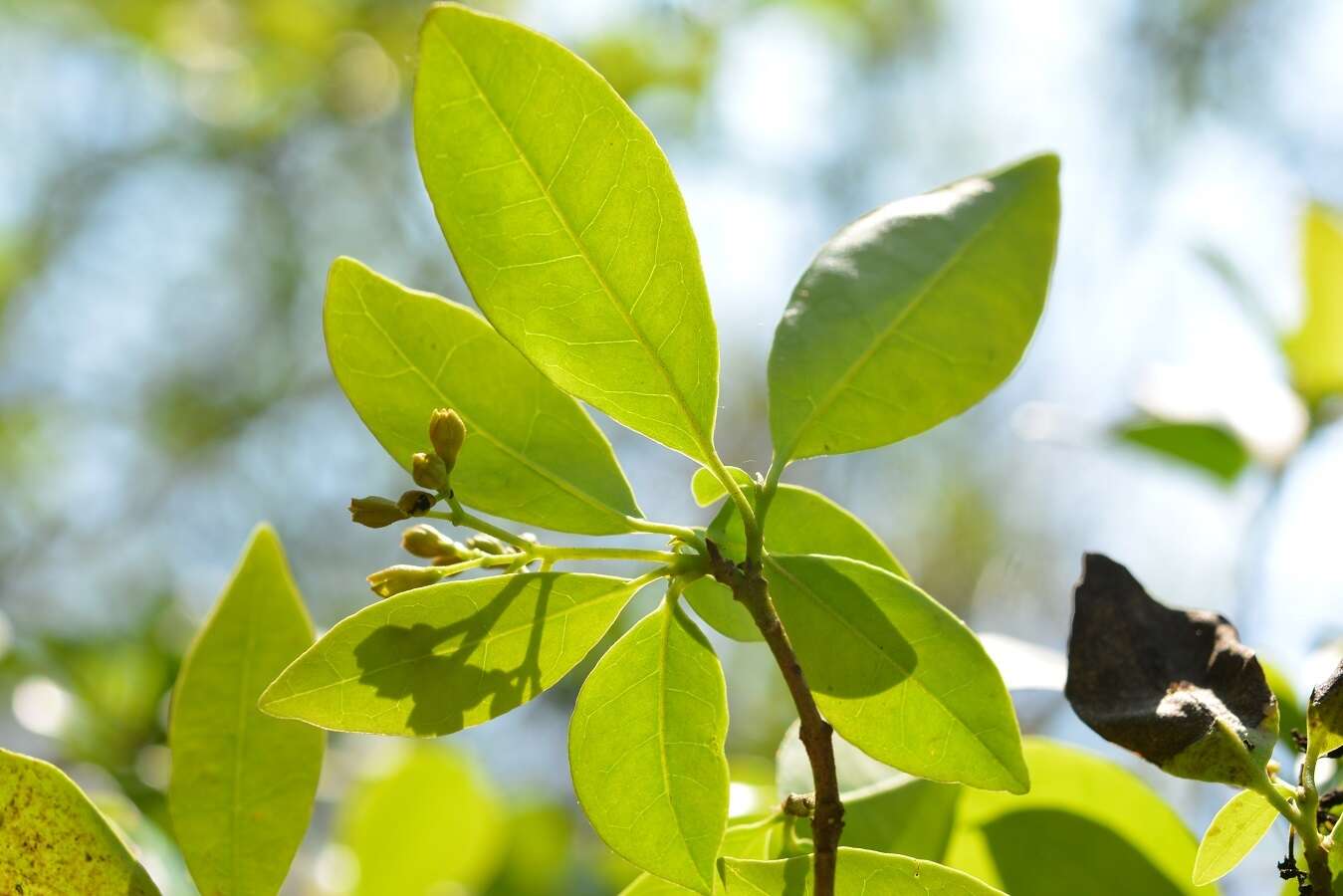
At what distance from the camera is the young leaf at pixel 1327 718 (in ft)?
1.95

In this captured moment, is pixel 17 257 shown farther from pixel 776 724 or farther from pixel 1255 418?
pixel 1255 418

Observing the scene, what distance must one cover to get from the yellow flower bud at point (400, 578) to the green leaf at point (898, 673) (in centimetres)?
17

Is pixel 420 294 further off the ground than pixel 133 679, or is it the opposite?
pixel 420 294

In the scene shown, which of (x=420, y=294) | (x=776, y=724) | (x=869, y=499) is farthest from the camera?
(x=869, y=499)

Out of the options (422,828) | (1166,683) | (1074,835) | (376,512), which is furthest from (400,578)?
(422,828)

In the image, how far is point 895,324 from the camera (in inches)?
22.1

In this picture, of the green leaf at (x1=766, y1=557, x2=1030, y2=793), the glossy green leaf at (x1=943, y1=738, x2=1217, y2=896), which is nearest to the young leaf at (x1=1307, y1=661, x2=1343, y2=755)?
the green leaf at (x1=766, y1=557, x2=1030, y2=793)

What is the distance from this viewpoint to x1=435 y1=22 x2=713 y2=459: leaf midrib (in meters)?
0.53

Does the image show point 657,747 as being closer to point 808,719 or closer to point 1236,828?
point 808,719

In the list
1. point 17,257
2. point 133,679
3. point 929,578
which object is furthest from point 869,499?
point 17,257

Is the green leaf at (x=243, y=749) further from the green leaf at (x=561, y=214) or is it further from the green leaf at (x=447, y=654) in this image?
the green leaf at (x=561, y=214)

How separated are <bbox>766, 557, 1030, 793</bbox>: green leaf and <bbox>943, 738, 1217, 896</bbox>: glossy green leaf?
29 cm

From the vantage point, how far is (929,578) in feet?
12.8

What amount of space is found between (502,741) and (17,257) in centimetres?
335
